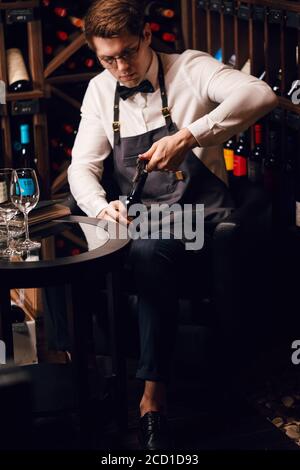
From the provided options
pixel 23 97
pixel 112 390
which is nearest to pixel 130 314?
pixel 112 390

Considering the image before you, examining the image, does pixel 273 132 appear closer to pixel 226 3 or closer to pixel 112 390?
pixel 226 3

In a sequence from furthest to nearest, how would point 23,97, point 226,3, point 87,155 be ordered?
point 23,97
point 226,3
point 87,155

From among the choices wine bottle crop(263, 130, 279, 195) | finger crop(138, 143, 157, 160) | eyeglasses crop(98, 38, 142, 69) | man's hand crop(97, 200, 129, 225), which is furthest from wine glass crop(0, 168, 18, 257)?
wine bottle crop(263, 130, 279, 195)

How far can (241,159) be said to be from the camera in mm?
3955

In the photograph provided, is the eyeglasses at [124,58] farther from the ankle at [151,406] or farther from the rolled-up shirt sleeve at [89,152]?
the ankle at [151,406]

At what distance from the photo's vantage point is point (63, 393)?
10.00ft

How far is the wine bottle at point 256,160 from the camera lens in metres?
3.86

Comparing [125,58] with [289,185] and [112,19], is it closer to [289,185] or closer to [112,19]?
[112,19]

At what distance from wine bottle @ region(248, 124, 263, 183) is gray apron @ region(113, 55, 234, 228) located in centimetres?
46

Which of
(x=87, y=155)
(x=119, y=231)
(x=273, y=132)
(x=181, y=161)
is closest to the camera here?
(x=119, y=231)

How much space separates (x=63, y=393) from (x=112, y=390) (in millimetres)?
258

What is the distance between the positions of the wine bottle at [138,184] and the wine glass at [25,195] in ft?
1.52

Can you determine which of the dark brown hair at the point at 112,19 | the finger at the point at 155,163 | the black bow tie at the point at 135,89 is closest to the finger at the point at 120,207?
the finger at the point at 155,163

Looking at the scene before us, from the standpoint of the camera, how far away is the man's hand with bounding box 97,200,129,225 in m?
3.15
